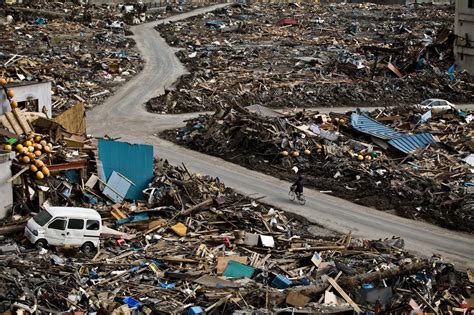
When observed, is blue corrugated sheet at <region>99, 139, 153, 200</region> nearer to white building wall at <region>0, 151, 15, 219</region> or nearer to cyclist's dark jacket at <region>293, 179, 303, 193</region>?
white building wall at <region>0, 151, 15, 219</region>

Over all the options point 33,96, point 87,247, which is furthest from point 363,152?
point 87,247

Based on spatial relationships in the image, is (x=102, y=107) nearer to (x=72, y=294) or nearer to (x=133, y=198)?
(x=133, y=198)

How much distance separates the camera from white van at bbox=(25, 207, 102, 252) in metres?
18.8

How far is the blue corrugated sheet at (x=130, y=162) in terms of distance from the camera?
23.1m

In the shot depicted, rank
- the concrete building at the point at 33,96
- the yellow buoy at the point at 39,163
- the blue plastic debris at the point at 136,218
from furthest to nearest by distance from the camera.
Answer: the concrete building at the point at 33,96 → the yellow buoy at the point at 39,163 → the blue plastic debris at the point at 136,218

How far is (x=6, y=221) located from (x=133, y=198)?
3.95m

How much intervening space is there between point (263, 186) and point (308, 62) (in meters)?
24.8

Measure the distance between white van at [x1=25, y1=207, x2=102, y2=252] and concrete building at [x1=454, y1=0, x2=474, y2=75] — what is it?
30851 mm

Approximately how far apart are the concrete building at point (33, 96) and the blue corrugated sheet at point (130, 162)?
469 centimetres

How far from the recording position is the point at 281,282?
17.1 meters

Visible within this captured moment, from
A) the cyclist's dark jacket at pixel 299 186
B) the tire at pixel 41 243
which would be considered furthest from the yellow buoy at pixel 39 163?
the cyclist's dark jacket at pixel 299 186

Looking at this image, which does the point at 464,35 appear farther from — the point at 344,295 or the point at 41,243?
the point at 41,243

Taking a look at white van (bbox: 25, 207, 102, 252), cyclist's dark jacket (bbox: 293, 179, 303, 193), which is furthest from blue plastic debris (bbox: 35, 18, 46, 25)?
white van (bbox: 25, 207, 102, 252)

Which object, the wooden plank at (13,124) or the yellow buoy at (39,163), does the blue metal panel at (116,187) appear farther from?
the wooden plank at (13,124)
